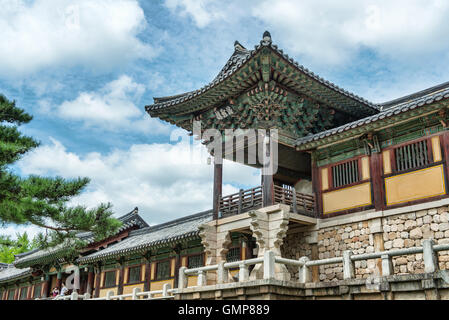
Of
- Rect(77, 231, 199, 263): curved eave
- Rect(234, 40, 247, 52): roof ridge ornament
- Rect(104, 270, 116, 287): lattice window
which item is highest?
Rect(234, 40, 247, 52): roof ridge ornament

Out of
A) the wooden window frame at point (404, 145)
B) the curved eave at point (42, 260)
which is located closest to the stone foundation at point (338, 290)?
the wooden window frame at point (404, 145)

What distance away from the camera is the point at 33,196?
1329cm

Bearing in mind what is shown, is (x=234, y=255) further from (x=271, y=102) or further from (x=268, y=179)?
(x=271, y=102)

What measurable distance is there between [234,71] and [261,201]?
494cm

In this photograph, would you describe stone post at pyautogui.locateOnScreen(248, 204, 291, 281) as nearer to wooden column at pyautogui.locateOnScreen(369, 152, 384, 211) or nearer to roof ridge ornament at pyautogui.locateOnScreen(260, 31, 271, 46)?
wooden column at pyautogui.locateOnScreen(369, 152, 384, 211)

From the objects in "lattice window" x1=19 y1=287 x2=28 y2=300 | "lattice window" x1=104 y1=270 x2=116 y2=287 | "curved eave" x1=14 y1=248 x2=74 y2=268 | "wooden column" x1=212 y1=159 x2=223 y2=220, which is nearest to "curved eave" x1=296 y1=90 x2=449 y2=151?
"wooden column" x1=212 y1=159 x2=223 y2=220

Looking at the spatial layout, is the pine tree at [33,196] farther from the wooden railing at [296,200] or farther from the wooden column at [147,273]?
the wooden column at [147,273]

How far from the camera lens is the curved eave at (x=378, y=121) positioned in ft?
46.9

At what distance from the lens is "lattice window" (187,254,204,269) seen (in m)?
23.0

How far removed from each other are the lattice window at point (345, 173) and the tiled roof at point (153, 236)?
8.02m

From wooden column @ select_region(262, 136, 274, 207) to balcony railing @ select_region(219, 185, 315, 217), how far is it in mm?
237
